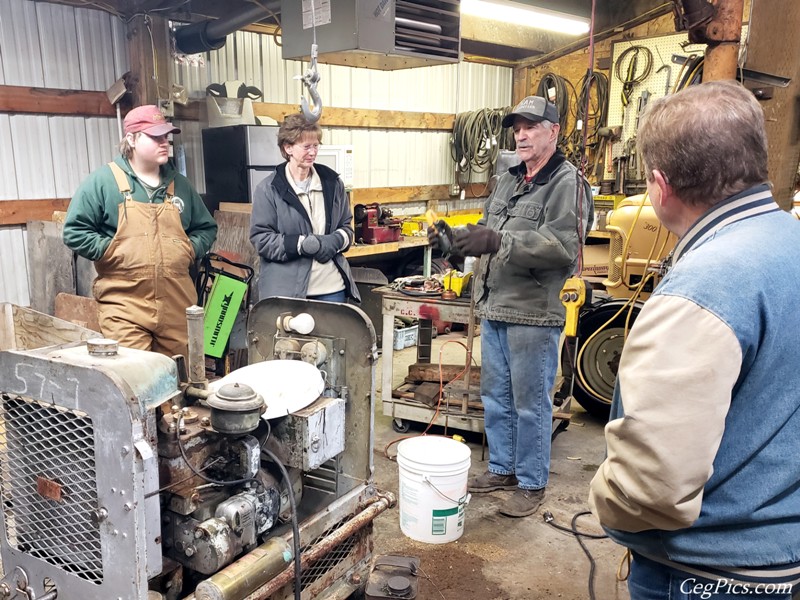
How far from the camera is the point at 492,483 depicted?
112 inches

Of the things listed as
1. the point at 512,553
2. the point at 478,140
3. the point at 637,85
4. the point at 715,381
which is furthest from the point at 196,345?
the point at 637,85

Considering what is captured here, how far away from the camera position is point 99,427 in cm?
116

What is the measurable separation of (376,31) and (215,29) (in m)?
1.75

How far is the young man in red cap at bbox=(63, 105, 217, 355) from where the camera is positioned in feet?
8.23

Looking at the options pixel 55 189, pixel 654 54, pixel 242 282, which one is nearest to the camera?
pixel 242 282

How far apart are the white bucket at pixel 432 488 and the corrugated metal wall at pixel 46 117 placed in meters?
2.99

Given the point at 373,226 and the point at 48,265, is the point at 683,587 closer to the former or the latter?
the point at 48,265

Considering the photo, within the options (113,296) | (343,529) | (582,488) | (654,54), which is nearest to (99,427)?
(343,529)

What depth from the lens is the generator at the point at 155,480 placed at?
117 centimetres

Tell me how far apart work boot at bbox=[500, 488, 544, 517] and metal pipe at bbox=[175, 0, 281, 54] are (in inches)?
123

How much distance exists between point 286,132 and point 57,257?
6.24 ft

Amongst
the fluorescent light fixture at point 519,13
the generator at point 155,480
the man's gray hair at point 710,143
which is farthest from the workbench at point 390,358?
the fluorescent light fixture at point 519,13

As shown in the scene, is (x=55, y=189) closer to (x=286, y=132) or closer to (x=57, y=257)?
(x=57, y=257)

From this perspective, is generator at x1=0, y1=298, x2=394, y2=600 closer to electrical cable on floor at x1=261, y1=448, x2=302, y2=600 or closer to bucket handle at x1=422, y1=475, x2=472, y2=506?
electrical cable on floor at x1=261, y1=448, x2=302, y2=600
